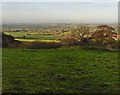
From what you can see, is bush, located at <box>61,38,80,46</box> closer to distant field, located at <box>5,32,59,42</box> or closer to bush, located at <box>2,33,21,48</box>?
distant field, located at <box>5,32,59,42</box>

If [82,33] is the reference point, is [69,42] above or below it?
below

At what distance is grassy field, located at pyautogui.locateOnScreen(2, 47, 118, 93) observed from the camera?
4.68 metres

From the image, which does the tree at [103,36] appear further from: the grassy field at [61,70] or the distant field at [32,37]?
the distant field at [32,37]

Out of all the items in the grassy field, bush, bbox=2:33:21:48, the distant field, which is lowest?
the grassy field

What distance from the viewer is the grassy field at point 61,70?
4680mm

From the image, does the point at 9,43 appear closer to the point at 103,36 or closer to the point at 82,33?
the point at 82,33

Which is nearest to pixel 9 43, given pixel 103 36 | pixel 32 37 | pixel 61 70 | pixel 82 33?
pixel 32 37

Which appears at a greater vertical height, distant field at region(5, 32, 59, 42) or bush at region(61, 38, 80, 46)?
distant field at region(5, 32, 59, 42)

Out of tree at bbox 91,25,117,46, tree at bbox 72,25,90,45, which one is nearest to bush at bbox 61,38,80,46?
tree at bbox 72,25,90,45

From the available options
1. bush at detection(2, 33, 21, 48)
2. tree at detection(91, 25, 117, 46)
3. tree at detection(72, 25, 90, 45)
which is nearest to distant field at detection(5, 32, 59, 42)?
bush at detection(2, 33, 21, 48)

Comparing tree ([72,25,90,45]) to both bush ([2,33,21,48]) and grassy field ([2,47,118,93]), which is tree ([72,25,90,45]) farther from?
bush ([2,33,21,48])

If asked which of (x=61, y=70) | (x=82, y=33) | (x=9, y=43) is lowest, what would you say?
(x=61, y=70)

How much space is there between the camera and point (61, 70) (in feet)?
15.4

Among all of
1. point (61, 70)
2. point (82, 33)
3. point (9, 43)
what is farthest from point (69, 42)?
point (9, 43)
